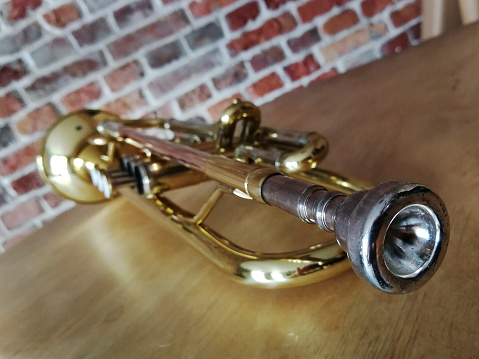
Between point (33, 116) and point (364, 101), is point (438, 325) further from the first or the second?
point (33, 116)

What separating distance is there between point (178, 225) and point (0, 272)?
364mm

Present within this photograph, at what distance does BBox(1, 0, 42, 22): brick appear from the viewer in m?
1.01

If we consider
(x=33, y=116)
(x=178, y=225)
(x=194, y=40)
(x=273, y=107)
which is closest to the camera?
(x=178, y=225)

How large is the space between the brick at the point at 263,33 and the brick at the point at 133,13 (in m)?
0.23

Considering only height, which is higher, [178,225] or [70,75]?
[70,75]

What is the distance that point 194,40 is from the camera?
118cm

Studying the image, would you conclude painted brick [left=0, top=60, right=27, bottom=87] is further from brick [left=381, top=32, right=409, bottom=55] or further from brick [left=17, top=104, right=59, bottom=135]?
brick [left=381, top=32, right=409, bottom=55]

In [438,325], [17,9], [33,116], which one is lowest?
[438,325]

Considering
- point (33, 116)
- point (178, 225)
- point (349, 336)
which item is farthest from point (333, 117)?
point (33, 116)

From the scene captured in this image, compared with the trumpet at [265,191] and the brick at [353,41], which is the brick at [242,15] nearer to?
the brick at [353,41]

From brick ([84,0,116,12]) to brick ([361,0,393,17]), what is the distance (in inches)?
26.8

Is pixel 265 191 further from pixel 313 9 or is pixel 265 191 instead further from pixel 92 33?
pixel 313 9

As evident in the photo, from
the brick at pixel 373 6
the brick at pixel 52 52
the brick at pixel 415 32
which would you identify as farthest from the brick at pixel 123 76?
the brick at pixel 415 32

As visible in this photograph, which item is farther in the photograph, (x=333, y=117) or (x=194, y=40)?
(x=194, y=40)
